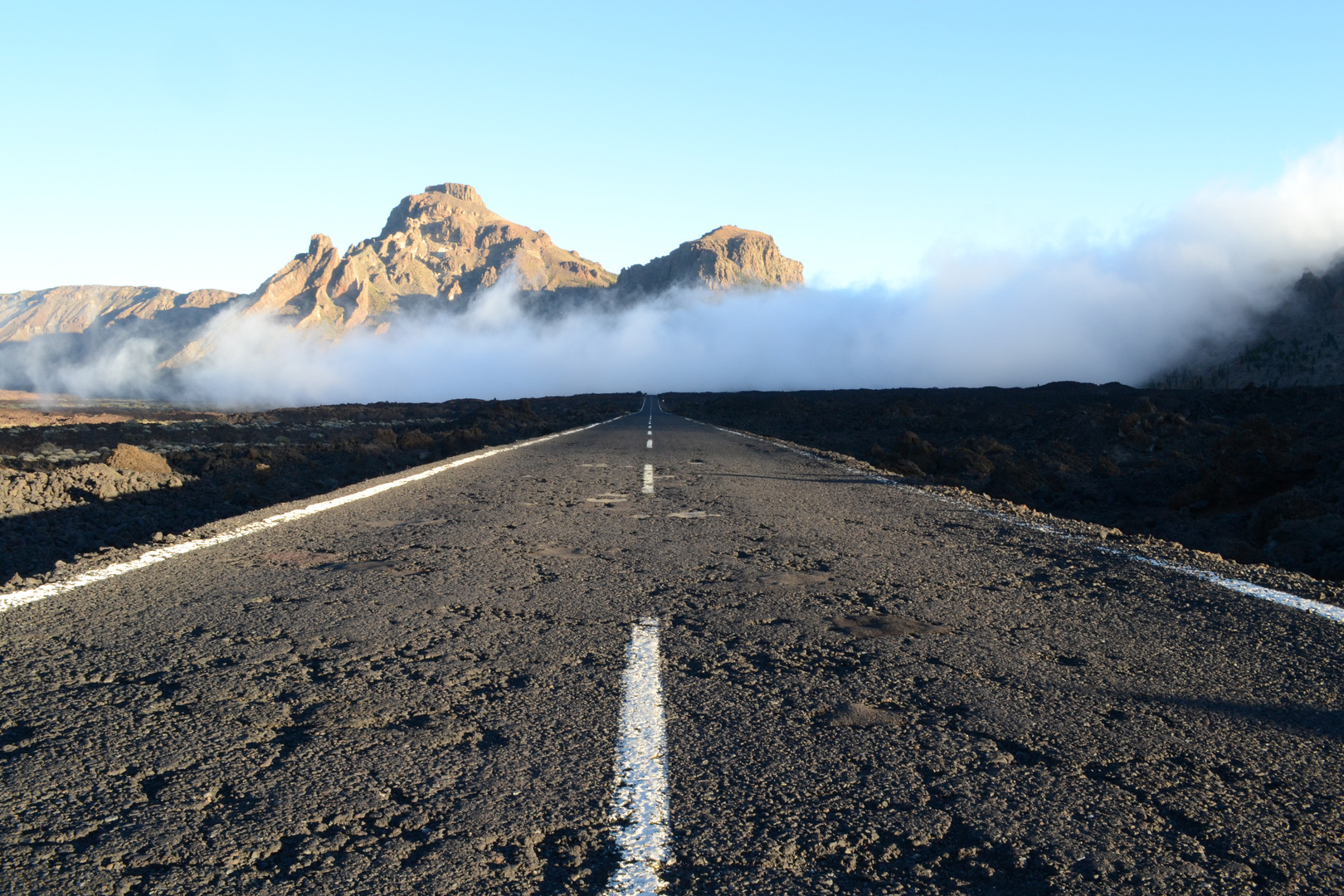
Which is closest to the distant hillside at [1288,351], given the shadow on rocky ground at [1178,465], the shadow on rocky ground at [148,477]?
the shadow on rocky ground at [1178,465]

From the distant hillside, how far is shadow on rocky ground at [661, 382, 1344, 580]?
57.7 m

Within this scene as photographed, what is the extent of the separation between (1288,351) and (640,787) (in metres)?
106

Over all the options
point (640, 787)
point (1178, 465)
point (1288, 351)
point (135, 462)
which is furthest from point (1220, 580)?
point (1288, 351)

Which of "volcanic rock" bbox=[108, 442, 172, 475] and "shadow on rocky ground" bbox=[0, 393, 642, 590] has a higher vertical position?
"volcanic rock" bbox=[108, 442, 172, 475]

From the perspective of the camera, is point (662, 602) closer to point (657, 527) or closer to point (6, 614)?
point (657, 527)

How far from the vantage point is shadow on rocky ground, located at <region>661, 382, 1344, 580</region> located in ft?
34.3

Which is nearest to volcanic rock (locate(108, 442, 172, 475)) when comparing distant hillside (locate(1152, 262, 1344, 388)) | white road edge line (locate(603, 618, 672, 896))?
white road edge line (locate(603, 618, 672, 896))

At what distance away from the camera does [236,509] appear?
10.3 meters

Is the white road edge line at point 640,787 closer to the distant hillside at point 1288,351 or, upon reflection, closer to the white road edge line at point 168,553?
the white road edge line at point 168,553

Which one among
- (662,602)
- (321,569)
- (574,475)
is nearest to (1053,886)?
(662,602)

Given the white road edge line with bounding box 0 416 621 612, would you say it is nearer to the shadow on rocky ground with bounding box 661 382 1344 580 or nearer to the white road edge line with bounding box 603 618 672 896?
the white road edge line with bounding box 603 618 672 896

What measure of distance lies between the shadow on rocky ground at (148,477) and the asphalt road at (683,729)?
2.26 meters

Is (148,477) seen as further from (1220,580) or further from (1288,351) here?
(1288,351)

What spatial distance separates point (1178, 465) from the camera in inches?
646
